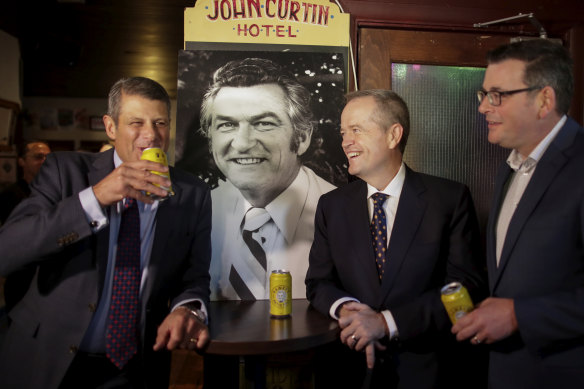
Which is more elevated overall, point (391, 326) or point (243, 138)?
point (243, 138)

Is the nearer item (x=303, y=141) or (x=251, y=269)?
(x=251, y=269)

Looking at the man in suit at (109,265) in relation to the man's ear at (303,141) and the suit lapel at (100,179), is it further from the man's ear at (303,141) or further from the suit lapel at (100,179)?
the man's ear at (303,141)

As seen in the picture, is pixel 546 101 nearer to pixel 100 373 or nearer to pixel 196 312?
pixel 196 312

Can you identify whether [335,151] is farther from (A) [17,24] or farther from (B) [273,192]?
(A) [17,24]

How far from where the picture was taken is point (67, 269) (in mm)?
1846

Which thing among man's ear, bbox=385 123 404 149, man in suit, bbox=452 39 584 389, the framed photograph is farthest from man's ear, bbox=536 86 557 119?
the framed photograph

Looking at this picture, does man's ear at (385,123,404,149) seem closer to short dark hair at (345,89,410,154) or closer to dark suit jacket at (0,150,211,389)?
short dark hair at (345,89,410,154)

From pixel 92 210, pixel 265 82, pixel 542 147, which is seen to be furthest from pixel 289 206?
pixel 542 147

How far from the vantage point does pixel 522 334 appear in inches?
64.4

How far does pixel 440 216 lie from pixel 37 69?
334 inches

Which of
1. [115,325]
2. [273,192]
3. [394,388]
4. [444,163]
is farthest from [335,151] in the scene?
[115,325]

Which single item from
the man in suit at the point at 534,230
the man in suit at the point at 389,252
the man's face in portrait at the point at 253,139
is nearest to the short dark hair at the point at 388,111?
the man in suit at the point at 389,252

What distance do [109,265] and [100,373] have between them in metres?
0.41

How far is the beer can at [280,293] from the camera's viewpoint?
212 centimetres
